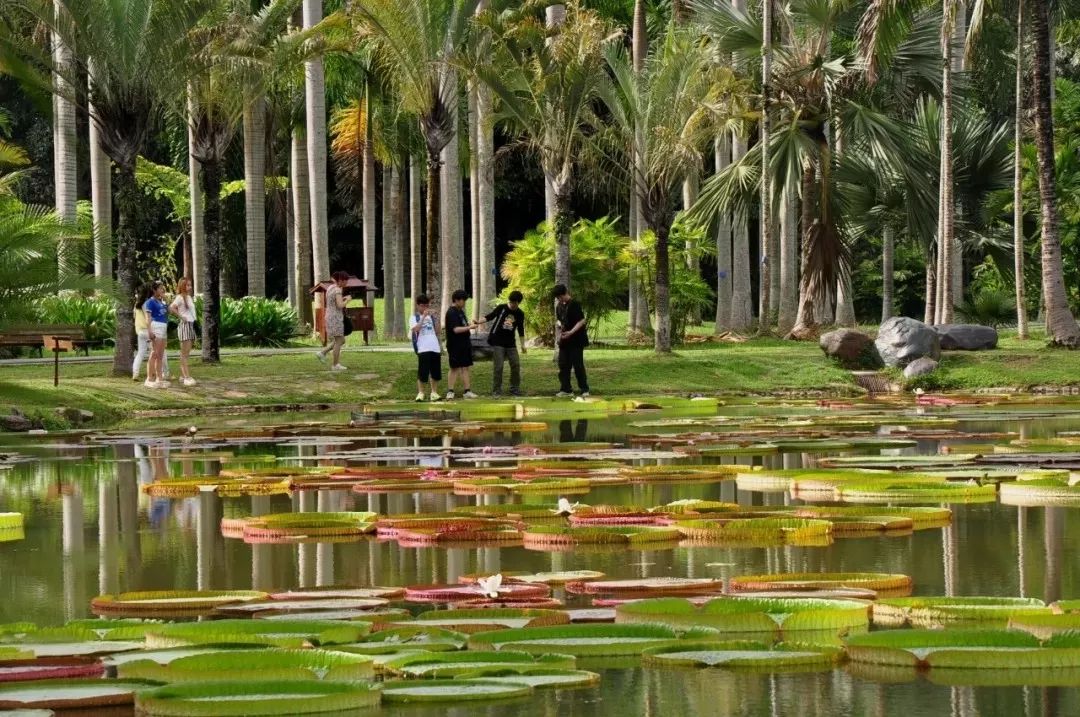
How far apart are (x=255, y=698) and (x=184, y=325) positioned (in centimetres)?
2290

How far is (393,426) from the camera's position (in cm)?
2259

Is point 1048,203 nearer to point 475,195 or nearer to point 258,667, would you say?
point 475,195

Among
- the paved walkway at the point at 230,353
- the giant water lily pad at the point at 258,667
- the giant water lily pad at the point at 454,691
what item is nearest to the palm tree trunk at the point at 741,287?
→ the paved walkway at the point at 230,353

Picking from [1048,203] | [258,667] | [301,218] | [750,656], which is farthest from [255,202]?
[750,656]

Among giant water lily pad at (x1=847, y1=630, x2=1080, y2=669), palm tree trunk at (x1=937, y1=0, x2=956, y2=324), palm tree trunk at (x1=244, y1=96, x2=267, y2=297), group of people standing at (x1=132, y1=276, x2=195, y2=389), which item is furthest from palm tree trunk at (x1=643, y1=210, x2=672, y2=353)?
giant water lily pad at (x1=847, y1=630, x2=1080, y2=669)

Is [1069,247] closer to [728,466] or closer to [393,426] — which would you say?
[393,426]

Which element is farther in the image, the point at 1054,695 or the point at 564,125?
the point at 564,125

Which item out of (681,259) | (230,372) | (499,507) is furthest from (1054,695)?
(681,259)

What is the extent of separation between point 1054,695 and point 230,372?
981 inches

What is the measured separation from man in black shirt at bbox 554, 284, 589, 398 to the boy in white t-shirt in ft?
6.28

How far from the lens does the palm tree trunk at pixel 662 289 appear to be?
113 feet

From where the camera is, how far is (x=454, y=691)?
6094 mm

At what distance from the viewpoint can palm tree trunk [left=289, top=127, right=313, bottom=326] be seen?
146 feet

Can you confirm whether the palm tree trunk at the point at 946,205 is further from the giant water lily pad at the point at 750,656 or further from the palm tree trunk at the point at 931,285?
the giant water lily pad at the point at 750,656
